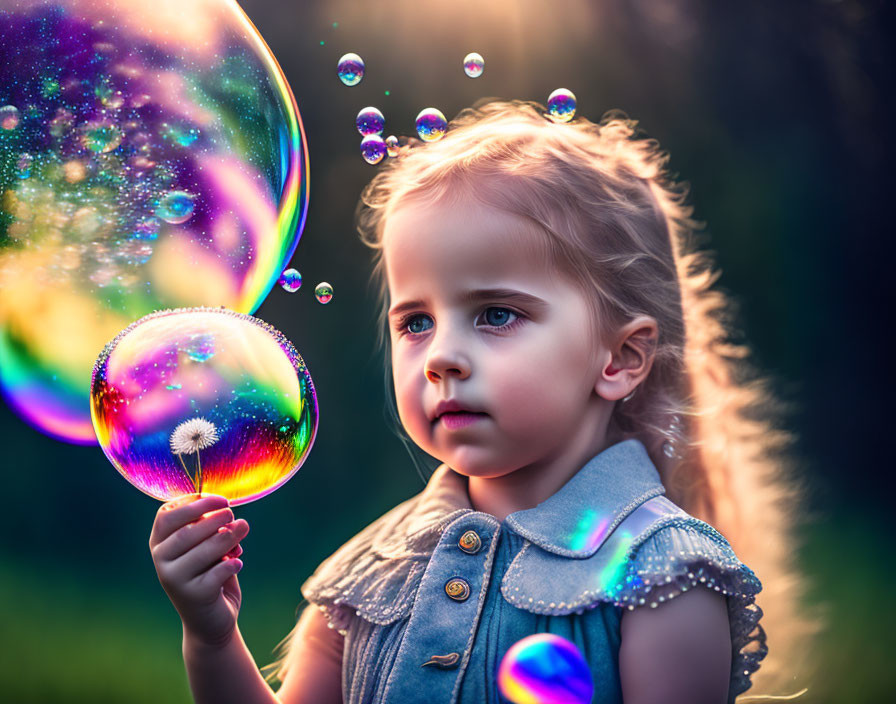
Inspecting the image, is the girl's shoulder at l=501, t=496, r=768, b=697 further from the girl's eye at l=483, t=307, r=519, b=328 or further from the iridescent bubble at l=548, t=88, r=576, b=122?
the iridescent bubble at l=548, t=88, r=576, b=122

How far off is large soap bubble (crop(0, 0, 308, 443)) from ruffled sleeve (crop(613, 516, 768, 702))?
70 centimetres

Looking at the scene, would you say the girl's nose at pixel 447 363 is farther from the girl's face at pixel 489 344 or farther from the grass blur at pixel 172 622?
the grass blur at pixel 172 622

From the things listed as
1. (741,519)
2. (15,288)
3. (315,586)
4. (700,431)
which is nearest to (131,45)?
(15,288)

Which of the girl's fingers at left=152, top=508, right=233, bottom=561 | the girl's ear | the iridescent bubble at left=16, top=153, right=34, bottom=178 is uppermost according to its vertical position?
the iridescent bubble at left=16, top=153, right=34, bottom=178

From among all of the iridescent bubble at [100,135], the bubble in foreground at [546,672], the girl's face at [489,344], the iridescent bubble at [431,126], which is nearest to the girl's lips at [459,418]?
the girl's face at [489,344]

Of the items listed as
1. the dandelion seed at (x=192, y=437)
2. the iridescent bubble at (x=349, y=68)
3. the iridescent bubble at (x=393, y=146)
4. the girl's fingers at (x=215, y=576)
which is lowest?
the girl's fingers at (x=215, y=576)

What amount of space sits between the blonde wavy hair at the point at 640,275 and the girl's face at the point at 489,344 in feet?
0.12

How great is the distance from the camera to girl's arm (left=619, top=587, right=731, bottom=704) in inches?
32.2

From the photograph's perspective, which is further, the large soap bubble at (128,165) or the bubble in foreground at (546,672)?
the large soap bubble at (128,165)

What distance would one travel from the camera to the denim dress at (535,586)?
0.85 m

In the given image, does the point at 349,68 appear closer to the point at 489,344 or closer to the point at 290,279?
the point at 290,279

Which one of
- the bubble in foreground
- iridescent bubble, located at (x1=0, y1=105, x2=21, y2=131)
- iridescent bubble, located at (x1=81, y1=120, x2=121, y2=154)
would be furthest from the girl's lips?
iridescent bubble, located at (x1=0, y1=105, x2=21, y2=131)

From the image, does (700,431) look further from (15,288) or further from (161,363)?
(15,288)

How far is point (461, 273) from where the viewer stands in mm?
921
